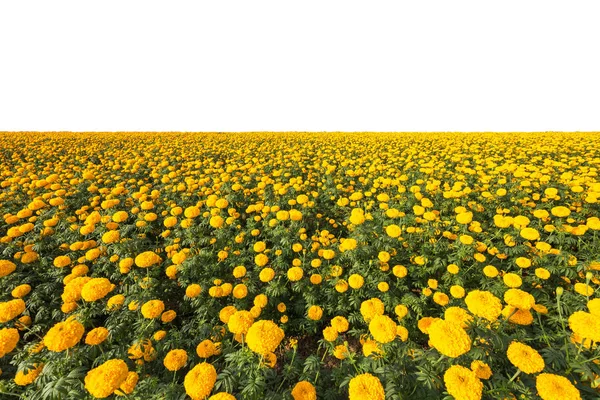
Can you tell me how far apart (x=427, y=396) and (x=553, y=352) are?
1148 mm

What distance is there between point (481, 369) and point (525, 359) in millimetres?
323

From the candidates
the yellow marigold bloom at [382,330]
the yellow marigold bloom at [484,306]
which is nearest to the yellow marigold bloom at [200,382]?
the yellow marigold bloom at [382,330]

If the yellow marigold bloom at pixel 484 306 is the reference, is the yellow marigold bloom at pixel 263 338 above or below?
below

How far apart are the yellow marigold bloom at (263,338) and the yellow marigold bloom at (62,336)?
4.67ft

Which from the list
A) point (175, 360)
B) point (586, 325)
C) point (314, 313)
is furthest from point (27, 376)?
point (586, 325)

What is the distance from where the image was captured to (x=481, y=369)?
77.0 inches

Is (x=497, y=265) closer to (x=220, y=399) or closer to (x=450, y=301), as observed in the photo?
(x=450, y=301)

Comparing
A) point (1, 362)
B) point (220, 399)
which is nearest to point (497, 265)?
point (220, 399)

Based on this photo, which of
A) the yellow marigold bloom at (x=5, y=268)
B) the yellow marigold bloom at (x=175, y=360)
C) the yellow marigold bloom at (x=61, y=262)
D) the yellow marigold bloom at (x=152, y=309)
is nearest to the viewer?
the yellow marigold bloom at (x=175, y=360)

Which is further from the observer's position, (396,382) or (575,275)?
(575,275)

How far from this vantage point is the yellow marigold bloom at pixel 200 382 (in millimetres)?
1775

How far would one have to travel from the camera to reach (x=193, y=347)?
2951 mm

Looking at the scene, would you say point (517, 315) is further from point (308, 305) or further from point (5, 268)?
point (5, 268)

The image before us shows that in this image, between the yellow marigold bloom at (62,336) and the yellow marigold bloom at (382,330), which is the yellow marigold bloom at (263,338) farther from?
the yellow marigold bloom at (62,336)
